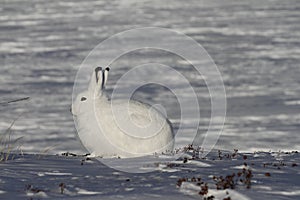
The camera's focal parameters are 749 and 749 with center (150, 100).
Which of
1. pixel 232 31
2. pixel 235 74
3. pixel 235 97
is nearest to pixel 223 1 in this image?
pixel 232 31

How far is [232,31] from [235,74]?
11358 mm

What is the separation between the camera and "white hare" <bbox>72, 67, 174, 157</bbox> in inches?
372

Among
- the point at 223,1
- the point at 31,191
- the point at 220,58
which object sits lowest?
the point at 31,191

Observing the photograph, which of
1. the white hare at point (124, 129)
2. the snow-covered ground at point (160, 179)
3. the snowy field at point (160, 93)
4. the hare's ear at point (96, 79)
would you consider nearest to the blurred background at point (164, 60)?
the snowy field at point (160, 93)

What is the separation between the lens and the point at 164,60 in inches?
1384

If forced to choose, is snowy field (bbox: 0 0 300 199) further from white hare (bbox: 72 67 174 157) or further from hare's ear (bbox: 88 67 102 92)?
hare's ear (bbox: 88 67 102 92)

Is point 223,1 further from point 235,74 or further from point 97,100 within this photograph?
point 97,100

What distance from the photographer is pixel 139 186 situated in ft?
22.8

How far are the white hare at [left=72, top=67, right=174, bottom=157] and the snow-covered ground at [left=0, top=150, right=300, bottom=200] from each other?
0.72 metres

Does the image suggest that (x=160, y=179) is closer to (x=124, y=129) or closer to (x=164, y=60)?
(x=124, y=129)

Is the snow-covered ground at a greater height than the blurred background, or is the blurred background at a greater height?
the blurred background

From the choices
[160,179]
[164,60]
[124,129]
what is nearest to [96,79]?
[124,129]

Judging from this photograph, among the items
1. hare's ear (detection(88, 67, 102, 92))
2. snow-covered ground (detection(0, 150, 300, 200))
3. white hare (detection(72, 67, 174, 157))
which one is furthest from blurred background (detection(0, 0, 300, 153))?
snow-covered ground (detection(0, 150, 300, 200))

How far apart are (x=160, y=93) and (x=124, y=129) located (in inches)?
777
